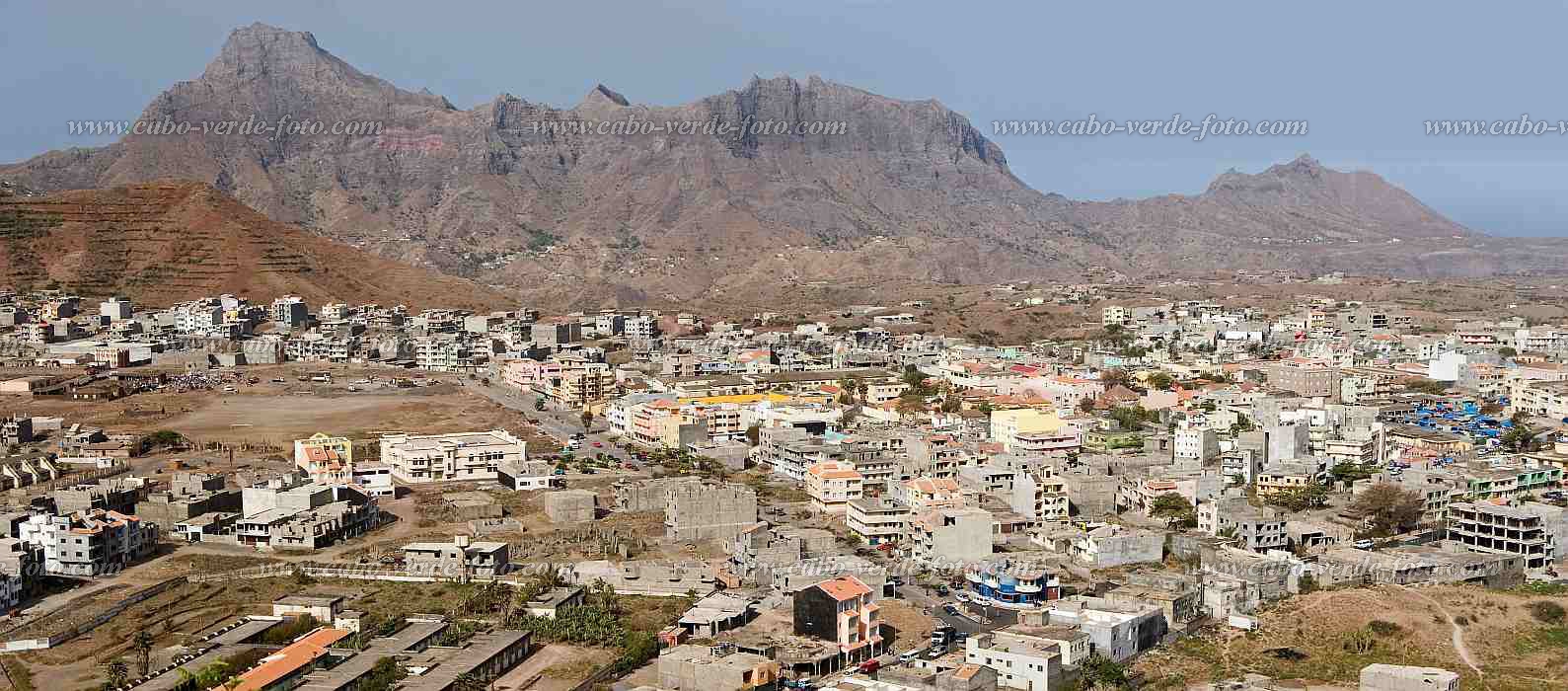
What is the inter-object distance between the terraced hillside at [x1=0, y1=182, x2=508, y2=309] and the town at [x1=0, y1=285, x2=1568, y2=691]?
2547cm

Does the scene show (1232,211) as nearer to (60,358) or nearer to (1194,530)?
(60,358)

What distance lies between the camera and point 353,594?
3105cm

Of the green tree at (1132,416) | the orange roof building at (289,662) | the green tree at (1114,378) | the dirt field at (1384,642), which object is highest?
the green tree at (1114,378)

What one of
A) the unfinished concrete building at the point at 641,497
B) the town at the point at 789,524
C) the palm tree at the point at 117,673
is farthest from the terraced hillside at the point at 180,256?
the palm tree at the point at 117,673

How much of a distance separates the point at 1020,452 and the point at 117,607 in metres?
23.9

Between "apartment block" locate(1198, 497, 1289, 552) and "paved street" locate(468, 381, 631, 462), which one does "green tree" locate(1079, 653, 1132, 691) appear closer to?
"apartment block" locate(1198, 497, 1289, 552)

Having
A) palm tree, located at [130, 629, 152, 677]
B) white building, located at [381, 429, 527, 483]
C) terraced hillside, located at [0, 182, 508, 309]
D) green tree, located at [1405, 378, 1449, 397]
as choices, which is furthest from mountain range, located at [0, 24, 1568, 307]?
palm tree, located at [130, 629, 152, 677]

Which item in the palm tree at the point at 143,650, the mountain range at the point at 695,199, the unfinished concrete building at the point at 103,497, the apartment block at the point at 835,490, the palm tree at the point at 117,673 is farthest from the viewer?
the mountain range at the point at 695,199

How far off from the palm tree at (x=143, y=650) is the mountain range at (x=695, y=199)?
297 ft

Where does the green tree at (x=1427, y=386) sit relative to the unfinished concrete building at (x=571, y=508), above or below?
above

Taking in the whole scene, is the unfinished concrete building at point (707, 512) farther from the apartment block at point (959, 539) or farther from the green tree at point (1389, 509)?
the green tree at point (1389, 509)

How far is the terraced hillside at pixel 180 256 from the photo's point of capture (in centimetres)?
9438

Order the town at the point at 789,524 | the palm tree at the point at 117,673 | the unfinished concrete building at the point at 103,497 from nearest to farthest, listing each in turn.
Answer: the palm tree at the point at 117,673, the town at the point at 789,524, the unfinished concrete building at the point at 103,497

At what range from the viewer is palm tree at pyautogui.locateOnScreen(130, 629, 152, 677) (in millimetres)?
25656
